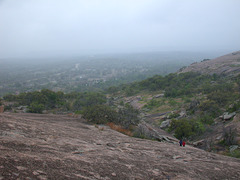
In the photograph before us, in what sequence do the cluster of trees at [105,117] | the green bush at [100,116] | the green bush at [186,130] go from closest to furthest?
the green bush at [100,116] < the cluster of trees at [105,117] < the green bush at [186,130]

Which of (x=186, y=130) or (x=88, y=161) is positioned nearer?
(x=88, y=161)

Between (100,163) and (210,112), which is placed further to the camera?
(210,112)

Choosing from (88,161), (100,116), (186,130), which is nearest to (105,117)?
(100,116)

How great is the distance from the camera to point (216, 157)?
7.20 m

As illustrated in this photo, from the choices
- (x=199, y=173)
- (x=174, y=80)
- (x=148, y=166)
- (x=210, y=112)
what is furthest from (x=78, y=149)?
(x=174, y=80)

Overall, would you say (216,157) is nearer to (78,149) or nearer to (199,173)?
(199,173)

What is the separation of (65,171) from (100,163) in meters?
1.13

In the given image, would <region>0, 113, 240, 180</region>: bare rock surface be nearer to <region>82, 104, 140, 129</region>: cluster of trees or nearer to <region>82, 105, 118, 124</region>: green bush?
<region>82, 105, 118, 124</region>: green bush

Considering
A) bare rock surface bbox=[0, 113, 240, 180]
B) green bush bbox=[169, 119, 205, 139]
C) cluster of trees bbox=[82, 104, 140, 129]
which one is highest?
bare rock surface bbox=[0, 113, 240, 180]

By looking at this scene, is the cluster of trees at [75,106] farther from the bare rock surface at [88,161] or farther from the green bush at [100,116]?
the bare rock surface at [88,161]

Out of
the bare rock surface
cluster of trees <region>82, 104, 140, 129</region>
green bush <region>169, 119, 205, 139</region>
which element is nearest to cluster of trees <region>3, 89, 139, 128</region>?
cluster of trees <region>82, 104, 140, 129</region>

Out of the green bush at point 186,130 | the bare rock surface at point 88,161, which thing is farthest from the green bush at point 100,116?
the green bush at point 186,130

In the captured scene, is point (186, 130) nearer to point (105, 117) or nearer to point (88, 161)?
point (105, 117)

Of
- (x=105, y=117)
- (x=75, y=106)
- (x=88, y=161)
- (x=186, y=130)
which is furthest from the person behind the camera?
(x=75, y=106)
